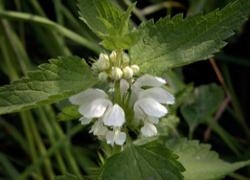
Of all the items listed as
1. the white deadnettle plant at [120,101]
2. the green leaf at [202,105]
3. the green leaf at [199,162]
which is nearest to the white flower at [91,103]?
the white deadnettle plant at [120,101]

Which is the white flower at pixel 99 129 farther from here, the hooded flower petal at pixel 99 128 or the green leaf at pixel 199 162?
the green leaf at pixel 199 162

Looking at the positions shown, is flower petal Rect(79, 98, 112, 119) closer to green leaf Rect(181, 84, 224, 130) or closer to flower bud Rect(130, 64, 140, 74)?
Answer: flower bud Rect(130, 64, 140, 74)

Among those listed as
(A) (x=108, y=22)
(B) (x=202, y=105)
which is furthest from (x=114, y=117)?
(B) (x=202, y=105)

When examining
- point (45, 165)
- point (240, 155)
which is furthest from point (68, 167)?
point (240, 155)

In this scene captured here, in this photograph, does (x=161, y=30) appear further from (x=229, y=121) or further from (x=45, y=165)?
(x=229, y=121)

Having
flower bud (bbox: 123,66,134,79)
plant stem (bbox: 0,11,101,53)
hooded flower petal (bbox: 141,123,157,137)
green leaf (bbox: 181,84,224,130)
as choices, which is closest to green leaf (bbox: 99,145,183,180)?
hooded flower petal (bbox: 141,123,157,137)
